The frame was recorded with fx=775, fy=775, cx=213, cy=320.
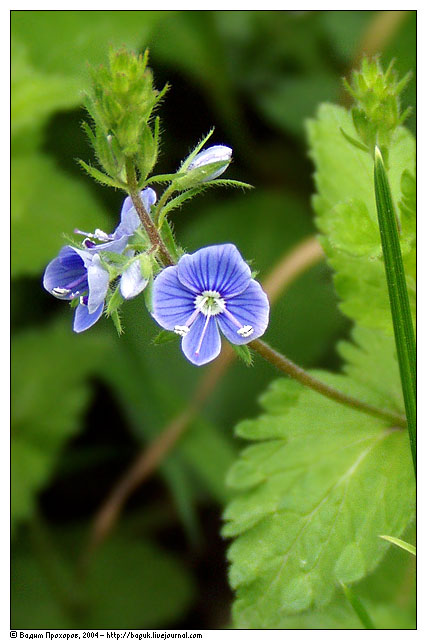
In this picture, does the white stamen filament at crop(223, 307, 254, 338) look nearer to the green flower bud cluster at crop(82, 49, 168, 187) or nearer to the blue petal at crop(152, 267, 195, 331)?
the blue petal at crop(152, 267, 195, 331)

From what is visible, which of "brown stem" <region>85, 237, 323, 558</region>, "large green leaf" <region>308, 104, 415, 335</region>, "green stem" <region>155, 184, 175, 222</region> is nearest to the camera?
"green stem" <region>155, 184, 175, 222</region>

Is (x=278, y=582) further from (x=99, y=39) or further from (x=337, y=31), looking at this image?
(x=337, y=31)

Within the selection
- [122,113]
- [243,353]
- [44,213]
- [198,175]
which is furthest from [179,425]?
[122,113]

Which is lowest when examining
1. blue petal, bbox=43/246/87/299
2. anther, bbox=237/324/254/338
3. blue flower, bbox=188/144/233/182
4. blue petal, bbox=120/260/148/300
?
anther, bbox=237/324/254/338

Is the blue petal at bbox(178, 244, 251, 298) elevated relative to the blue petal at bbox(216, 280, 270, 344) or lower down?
elevated

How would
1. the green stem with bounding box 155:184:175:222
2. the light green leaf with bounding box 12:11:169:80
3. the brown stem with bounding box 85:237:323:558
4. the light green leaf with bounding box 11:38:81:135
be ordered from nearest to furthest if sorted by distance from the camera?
the green stem with bounding box 155:184:175:222 → the light green leaf with bounding box 11:38:81:135 → the brown stem with bounding box 85:237:323:558 → the light green leaf with bounding box 12:11:169:80

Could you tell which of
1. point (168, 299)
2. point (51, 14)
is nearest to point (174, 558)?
point (168, 299)

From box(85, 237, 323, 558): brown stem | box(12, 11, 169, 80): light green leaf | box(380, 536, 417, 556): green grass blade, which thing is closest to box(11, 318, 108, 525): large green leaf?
box(85, 237, 323, 558): brown stem
